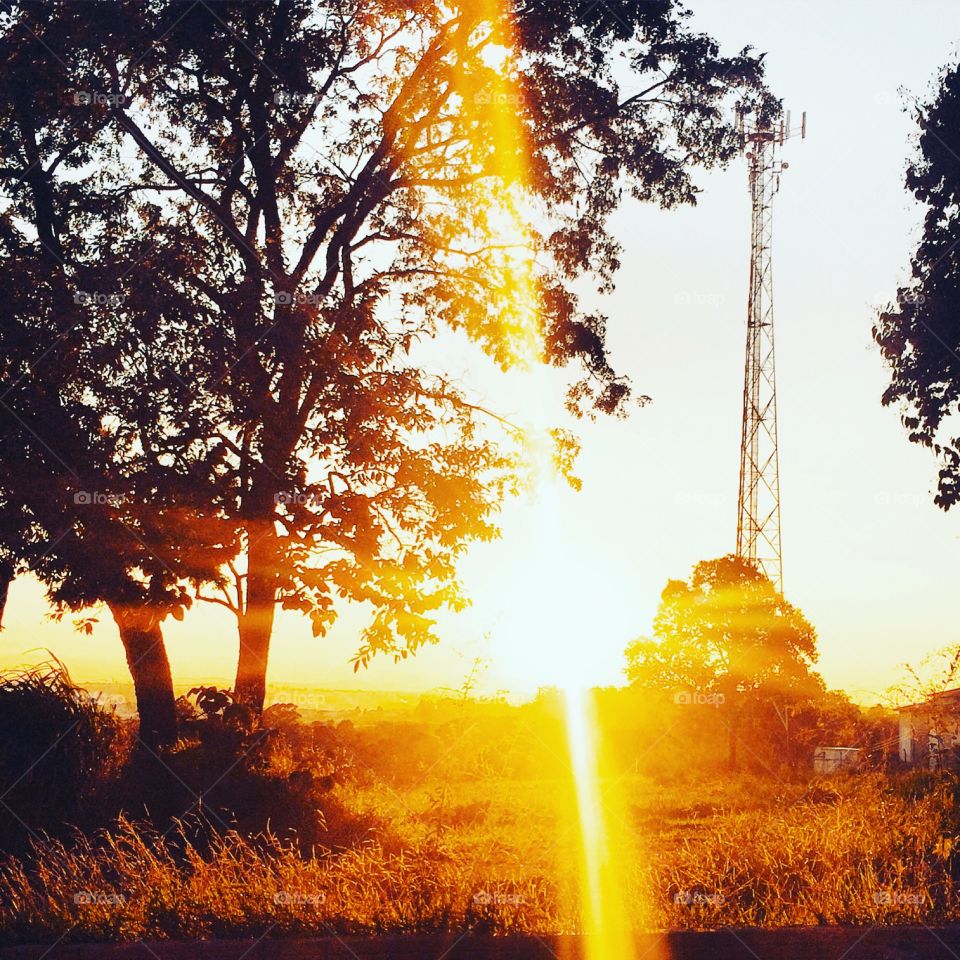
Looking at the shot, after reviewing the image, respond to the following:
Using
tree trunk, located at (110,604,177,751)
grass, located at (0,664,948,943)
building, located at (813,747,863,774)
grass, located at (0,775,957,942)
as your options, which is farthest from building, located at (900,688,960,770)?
tree trunk, located at (110,604,177,751)

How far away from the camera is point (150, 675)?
17.5 m

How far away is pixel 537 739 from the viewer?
24156 mm

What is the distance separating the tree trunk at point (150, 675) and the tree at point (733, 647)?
69.0ft

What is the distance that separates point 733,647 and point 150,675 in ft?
77.1

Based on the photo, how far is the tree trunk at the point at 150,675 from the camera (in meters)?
16.9

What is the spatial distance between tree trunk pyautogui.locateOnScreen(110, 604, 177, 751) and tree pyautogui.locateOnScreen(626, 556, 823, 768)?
69.0ft

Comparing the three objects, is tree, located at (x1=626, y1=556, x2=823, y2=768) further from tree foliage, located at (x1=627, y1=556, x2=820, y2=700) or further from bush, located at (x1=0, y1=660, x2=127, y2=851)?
bush, located at (x1=0, y1=660, x2=127, y2=851)

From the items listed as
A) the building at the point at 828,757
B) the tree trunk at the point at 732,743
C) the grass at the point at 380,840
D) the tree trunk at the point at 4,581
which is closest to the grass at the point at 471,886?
the grass at the point at 380,840

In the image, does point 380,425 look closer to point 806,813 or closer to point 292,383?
point 292,383

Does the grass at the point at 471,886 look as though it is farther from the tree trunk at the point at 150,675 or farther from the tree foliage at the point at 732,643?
the tree foliage at the point at 732,643

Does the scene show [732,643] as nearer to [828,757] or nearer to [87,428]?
[828,757]

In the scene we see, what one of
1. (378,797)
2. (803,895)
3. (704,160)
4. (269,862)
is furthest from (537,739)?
(803,895)

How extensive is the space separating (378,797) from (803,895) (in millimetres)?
7902

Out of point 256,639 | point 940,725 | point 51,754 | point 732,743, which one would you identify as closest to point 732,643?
point 732,743
